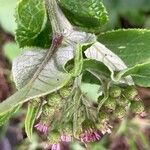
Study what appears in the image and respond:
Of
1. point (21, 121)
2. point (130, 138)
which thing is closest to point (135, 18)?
point (130, 138)

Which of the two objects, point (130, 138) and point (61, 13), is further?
point (130, 138)

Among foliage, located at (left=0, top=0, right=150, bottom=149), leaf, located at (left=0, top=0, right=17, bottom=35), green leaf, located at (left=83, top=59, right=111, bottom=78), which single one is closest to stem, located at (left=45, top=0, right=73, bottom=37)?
foliage, located at (left=0, top=0, right=150, bottom=149)

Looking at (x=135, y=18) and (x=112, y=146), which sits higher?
(x=135, y=18)

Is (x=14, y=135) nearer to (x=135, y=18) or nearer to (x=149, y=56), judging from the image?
(x=135, y=18)

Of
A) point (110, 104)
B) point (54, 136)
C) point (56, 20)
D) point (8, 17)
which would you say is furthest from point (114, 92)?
point (8, 17)

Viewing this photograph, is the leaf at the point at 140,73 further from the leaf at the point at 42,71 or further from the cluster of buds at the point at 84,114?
the leaf at the point at 42,71
